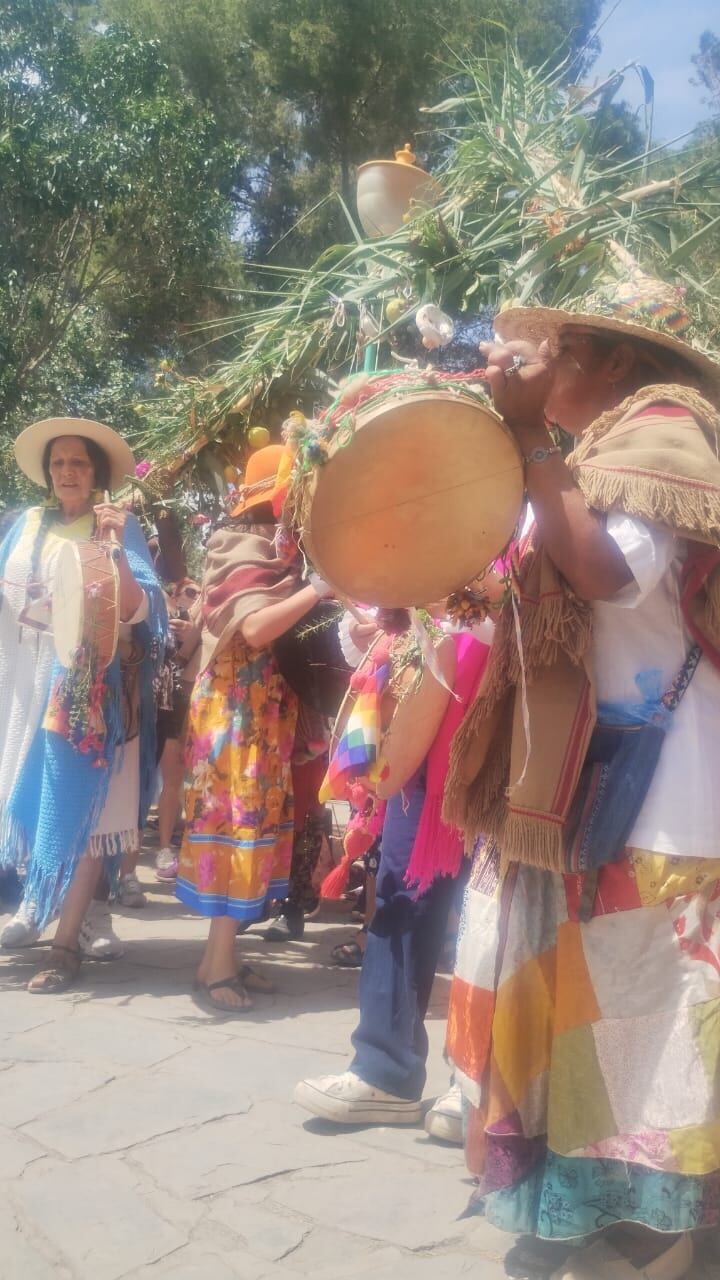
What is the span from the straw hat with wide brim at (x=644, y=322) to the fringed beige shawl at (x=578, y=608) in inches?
4.1

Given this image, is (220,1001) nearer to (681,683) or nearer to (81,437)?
(81,437)

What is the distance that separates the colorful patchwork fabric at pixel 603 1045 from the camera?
2111mm

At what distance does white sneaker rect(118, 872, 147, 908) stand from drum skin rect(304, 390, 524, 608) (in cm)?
440

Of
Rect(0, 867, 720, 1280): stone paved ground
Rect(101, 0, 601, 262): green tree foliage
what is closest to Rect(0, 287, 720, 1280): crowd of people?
Rect(0, 867, 720, 1280): stone paved ground

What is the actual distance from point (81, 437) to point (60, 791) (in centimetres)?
142

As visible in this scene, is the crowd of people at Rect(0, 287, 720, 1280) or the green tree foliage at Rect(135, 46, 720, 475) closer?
the crowd of people at Rect(0, 287, 720, 1280)

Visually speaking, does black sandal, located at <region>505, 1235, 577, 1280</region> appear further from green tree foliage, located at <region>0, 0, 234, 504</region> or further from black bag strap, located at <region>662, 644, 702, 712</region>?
green tree foliage, located at <region>0, 0, 234, 504</region>

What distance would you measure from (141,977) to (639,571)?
3283 mm

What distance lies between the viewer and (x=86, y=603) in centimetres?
417

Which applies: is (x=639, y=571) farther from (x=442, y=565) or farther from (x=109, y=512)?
(x=109, y=512)

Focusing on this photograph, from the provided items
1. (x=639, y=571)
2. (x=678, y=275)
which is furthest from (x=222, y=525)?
(x=639, y=571)

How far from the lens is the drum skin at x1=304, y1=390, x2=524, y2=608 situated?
1.99 m

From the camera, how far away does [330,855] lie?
509 centimetres

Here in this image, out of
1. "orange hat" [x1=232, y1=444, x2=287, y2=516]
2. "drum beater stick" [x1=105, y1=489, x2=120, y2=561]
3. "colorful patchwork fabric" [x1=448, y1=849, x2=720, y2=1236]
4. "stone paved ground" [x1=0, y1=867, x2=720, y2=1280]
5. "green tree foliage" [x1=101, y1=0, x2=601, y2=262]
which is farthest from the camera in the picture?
"green tree foliage" [x1=101, y1=0, x2=601, y2=262]
